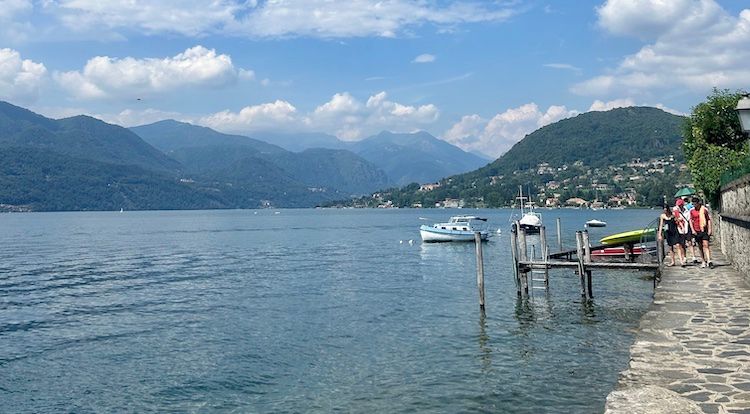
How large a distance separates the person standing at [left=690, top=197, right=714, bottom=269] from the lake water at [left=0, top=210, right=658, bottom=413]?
A: 3466 millimetres

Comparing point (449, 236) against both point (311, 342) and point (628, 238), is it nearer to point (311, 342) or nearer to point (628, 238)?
point (628, 238)

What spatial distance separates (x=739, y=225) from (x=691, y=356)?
949 cm

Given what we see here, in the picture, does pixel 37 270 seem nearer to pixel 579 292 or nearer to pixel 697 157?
pixel 579 292

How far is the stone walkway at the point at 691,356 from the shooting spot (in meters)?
7.88

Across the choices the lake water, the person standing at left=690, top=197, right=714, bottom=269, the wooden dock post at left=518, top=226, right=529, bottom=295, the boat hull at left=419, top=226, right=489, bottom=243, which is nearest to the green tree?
the lake water

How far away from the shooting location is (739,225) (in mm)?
17562

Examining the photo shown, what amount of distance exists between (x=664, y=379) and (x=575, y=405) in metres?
4.44

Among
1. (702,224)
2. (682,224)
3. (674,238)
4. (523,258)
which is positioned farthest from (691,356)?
(523,258)

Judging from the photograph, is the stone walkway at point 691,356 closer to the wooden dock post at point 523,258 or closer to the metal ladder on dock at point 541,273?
the metal ladder on dock at point 541,273

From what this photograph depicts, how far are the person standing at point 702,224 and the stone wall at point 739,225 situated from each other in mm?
746

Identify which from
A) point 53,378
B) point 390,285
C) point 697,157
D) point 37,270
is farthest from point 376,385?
point 37,270

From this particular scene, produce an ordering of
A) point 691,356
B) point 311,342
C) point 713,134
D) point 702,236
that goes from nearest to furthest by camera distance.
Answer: point 691,356
point 702,236
point 311,342
point 713,134

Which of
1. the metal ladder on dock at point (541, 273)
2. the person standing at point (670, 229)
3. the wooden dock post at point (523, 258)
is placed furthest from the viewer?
the wooden dock post at point (523, 258)

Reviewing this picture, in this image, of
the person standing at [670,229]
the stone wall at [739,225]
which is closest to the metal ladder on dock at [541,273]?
the person standing at [670,229]
